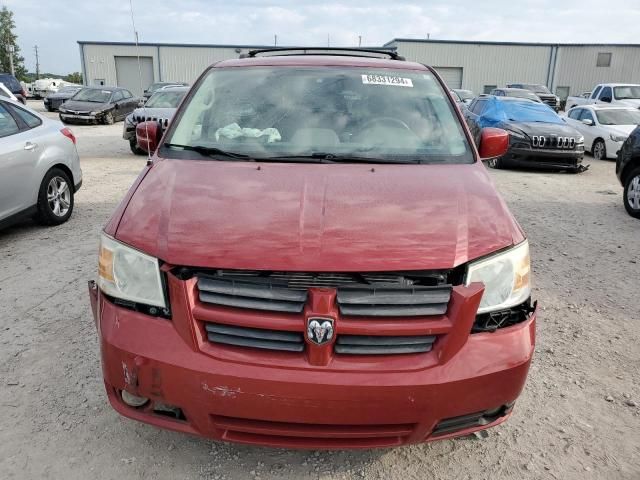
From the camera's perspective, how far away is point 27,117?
593 cm

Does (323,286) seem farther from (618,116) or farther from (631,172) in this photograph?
(618,116)

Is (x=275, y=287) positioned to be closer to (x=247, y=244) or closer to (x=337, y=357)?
(x=247, y=244)

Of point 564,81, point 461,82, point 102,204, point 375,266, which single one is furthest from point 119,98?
point 564,81

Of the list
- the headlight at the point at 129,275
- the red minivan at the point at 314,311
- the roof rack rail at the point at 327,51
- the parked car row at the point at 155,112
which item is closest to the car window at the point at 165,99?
the parked car row at the point at 155,112

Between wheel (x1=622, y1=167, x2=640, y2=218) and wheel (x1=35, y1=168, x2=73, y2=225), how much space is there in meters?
7.38

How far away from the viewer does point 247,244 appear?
2.04 m

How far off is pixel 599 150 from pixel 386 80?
1196cm

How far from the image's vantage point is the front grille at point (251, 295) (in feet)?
6.41

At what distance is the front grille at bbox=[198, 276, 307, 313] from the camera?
1954mm

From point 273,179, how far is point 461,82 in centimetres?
4088

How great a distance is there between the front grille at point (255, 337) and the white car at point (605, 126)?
13177 mm

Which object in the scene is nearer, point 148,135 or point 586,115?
point 148,135

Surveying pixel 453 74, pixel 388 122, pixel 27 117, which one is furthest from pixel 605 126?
pixel 453 74

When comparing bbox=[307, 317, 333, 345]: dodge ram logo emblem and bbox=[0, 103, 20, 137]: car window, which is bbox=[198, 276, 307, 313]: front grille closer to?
bbox=[307, 317, 333, 345]: dodge ram logo emblem
